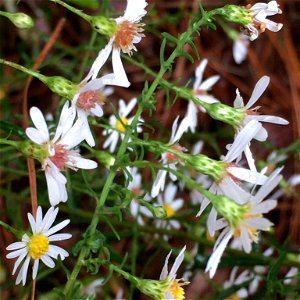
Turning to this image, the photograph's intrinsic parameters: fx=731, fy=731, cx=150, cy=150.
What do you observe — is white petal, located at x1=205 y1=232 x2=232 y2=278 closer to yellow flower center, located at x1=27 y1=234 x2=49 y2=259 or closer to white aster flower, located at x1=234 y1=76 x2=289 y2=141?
white aster flower, located at x1=234 y1=76 x2=289 y2=141

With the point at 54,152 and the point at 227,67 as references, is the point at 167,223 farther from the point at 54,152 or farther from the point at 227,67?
the point at 227,67

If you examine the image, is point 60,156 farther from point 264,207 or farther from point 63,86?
point 264,207

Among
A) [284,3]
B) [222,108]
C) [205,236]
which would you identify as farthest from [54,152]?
[284,3]

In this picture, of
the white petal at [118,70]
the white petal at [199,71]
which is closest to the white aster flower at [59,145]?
the white petal at [118,70]

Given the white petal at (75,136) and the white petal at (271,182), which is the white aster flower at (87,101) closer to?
the white petal at (75,136)

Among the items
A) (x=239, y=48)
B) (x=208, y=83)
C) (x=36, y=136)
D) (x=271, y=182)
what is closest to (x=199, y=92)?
(x=208, y=83)

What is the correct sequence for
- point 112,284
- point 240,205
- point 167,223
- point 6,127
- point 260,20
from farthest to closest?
point 112,284 → point 167,223 → point 6,127 → point 260,20 → point 240,205

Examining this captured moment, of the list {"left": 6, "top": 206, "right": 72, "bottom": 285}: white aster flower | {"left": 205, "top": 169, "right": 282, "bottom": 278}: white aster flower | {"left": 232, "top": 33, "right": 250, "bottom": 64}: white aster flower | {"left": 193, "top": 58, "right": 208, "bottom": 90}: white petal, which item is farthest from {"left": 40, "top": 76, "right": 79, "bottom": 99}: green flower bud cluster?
{"left": 232, "top": 33, "right": 250, "bottom": 64}: white aster flower
